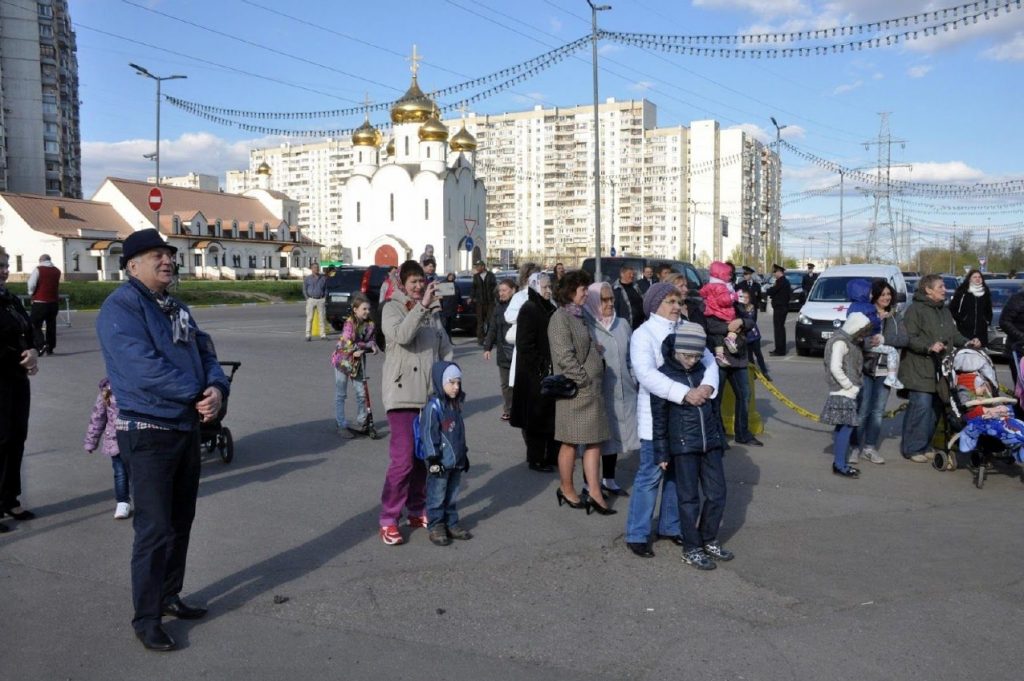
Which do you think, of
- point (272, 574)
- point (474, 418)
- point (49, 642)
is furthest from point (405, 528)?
point (474, 418)

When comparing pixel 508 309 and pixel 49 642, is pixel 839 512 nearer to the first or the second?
pixel 508 309

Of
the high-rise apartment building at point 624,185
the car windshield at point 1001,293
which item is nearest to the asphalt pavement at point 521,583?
the car windshield at point 1001,293

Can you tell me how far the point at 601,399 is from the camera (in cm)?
689

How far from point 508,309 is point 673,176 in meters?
113

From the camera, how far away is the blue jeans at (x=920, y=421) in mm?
9047

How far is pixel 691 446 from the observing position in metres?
5.68

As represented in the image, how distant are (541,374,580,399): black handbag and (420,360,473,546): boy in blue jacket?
0.73 metres

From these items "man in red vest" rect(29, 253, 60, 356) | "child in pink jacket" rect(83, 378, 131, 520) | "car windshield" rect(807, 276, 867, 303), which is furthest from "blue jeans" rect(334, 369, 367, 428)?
"car windshield" rect(807, 276, 867, 303)

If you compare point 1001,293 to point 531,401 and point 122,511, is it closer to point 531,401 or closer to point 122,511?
point 531,401

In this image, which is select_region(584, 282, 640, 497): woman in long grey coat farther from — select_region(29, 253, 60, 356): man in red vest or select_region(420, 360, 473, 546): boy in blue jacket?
select_region(29, 253, 60, 356): man in red vest

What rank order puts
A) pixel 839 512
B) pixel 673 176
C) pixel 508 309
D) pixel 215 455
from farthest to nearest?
1. pixel 673 176
2. pixel 508 309
3. pixel 215 455
4. pixel 839 512

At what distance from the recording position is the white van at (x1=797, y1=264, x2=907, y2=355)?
18547 mm

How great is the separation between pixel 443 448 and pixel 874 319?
485 cm

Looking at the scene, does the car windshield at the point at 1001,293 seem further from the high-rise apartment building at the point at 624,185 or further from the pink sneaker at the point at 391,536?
the high-rise apartment building at the point at 624,185
